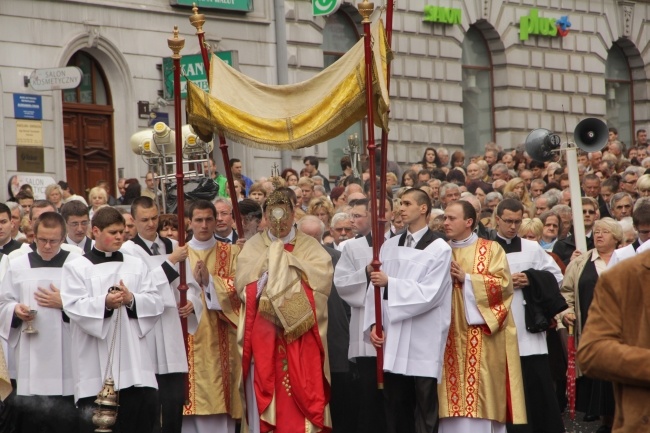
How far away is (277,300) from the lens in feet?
32.4

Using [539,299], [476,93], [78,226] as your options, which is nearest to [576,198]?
[539,299]

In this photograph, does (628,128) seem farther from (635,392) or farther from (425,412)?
(635,392)

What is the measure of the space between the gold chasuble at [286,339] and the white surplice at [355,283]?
0.68m

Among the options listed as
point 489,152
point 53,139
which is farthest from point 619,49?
point 53,139

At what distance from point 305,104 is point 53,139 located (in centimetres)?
1292

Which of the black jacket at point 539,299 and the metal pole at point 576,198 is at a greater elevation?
the metal pole at point 576,198

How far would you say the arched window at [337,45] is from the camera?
27.7m

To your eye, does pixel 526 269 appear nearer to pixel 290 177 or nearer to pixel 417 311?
pixel 417 311

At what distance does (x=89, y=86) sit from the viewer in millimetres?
23719

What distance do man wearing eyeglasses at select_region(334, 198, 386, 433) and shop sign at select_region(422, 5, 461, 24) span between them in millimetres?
18767

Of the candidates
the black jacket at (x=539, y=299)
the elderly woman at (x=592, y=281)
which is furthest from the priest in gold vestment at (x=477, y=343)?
the elderly woman at (x=592, y=281)

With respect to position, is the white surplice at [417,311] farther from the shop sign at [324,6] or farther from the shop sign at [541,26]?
the shop sign at [541,26]

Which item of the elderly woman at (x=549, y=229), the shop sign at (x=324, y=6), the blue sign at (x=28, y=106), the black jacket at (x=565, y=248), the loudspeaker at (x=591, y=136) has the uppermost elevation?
the shop sign at (x=324, y=6)

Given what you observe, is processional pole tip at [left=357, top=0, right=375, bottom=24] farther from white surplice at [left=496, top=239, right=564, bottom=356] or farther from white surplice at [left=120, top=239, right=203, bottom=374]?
white surplice at [left=496, top=239, right=564, bottom=356]
